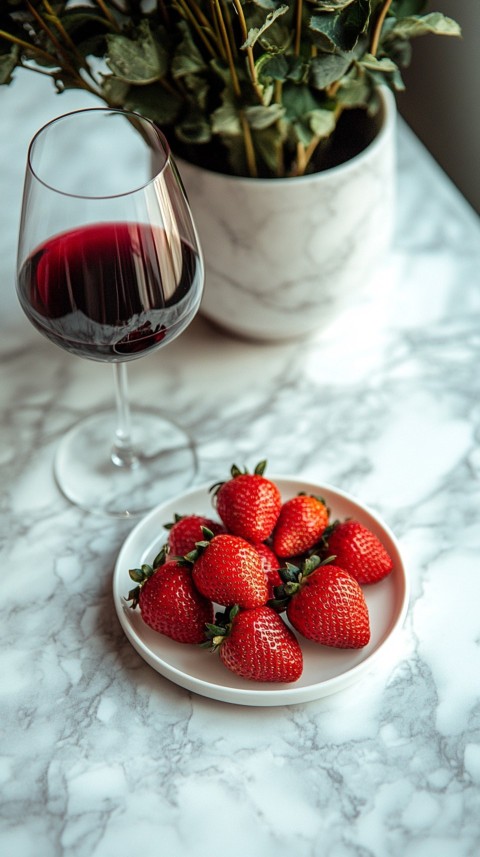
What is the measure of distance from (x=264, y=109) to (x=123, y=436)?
35 centimetres

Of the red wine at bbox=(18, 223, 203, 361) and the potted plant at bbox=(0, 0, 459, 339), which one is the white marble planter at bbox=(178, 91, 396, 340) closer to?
the potted plant at bbox=(0, 0, 459, 339)

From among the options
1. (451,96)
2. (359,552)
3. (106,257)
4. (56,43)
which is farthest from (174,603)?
(451,96)

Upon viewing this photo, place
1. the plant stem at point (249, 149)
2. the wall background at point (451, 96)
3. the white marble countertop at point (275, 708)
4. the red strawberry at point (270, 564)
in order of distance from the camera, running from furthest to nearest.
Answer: the wall background at point (451, 96)
the plant stem at point (249, 149)
the red strawberry at point (270, 564)
the white marble countertop at point (275, 708)

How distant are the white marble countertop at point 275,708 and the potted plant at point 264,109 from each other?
10 centimetres

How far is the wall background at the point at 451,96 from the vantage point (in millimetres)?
1421

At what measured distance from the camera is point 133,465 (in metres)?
1.01

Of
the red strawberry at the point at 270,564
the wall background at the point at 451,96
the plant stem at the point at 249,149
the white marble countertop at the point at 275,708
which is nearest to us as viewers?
the white marble countertop at the point at 275,708

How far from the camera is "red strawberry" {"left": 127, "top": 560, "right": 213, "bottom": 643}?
2.60ft

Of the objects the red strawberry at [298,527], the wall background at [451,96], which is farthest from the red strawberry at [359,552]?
the wall background at [451,96]

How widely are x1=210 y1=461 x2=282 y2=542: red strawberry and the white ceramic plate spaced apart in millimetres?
72

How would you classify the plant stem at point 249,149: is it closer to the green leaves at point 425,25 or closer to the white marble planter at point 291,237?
A: the white marble planter at point 291,237

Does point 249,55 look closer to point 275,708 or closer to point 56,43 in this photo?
point 56,43

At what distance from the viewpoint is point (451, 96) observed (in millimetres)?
1514

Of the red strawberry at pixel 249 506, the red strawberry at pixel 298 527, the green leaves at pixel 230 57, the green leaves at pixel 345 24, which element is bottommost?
the red strawberry at pixel 298 527
